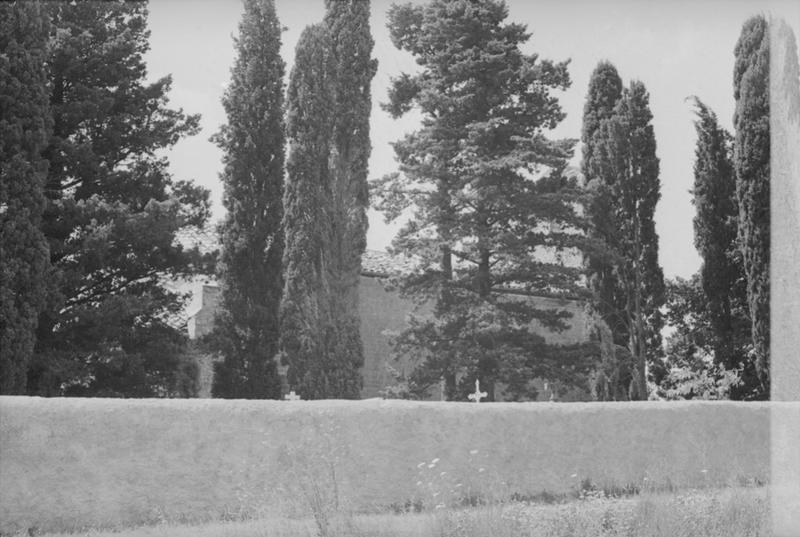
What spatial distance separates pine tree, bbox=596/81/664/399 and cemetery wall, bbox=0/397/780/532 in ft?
44.0

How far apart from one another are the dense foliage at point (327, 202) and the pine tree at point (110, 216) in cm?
233

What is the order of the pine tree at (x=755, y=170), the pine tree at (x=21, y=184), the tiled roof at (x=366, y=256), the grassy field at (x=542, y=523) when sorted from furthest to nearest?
the tiled roof at (x=366, y=256) → the pine tree at (x=755, y=170) → the pine tree at (x=21, y=184) → the grassy field at (x=542, y=523)

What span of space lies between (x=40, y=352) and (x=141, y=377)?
198cm

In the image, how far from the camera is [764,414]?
41.8 ft

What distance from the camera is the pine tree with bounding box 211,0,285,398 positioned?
19.0m

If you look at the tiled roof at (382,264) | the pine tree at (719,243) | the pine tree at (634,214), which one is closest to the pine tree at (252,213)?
the tiled roof at (382,264)

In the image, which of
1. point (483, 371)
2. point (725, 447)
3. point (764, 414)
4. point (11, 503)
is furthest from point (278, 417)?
point (483, 371)

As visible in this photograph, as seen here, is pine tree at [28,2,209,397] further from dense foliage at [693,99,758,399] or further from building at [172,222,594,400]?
dense foliage at [693,99,758,399]

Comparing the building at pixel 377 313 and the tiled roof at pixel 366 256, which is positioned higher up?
the tiled roof at pixel 366 256

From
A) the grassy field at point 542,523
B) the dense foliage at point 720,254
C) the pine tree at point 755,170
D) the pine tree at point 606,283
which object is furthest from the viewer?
the pine tree at point 606,283

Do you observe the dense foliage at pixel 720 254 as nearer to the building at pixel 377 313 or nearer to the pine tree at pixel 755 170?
the pine tree at pixel 755 170

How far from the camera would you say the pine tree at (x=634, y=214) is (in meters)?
24.5

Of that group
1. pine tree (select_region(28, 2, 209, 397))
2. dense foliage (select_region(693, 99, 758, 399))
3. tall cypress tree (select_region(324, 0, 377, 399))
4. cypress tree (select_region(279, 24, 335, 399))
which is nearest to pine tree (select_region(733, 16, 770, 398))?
Answer: dense foliage (select_region(693, 99, 758, 399))

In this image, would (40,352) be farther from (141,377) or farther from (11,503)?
(11,503)
